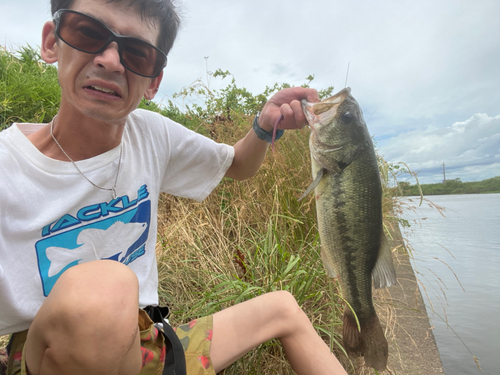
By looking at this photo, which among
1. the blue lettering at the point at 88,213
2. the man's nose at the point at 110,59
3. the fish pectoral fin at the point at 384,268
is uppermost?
the man's nose at the point at 110,59

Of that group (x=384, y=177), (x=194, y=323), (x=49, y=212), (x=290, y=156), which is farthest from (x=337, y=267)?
(x=384, y=177)

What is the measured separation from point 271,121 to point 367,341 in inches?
54.8

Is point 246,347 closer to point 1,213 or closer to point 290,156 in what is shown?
point 1,213

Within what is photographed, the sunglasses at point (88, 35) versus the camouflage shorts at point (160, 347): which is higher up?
the sunglasses at point (88, 35)

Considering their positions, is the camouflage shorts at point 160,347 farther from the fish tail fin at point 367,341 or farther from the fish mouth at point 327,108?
the fish mouth at point 327,108

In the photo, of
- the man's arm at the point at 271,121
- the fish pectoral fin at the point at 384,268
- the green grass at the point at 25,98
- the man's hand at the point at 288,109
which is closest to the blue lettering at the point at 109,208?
the man's arm at the point at 271,121

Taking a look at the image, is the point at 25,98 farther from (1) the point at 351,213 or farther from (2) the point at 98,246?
(1) the point at 351,213

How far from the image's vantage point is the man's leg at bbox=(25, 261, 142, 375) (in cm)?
90

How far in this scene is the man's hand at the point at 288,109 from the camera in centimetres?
154

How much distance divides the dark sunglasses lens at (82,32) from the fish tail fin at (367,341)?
6.57ft

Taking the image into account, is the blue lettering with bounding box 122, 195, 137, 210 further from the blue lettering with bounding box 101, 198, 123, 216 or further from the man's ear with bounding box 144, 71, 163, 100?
the man's ear with bounding box 144, 71, 163, 100

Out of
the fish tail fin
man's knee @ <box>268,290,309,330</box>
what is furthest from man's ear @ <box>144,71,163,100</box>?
the fish tail fin

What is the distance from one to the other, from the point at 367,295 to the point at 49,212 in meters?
1.77

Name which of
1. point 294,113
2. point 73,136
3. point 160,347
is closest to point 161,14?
point 73,136
